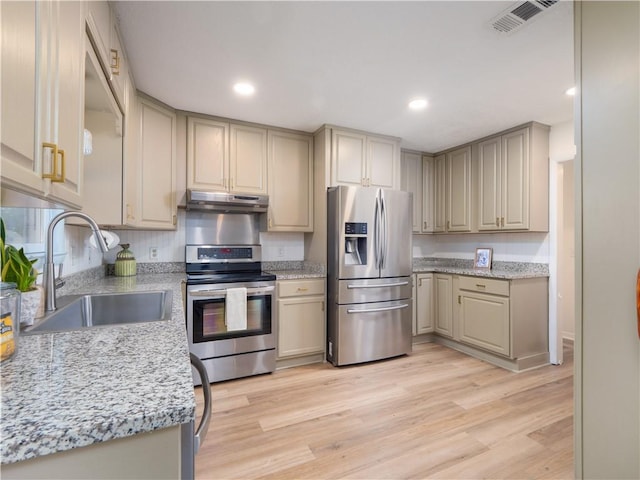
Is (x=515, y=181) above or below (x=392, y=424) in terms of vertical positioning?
above

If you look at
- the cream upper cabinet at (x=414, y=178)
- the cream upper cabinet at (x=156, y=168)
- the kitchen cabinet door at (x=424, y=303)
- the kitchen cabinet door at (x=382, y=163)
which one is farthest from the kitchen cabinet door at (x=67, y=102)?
the cream upper cabinet at (x=414, y=178)

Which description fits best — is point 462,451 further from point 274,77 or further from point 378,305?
point 274,77

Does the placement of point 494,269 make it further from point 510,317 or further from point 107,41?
point 107,41

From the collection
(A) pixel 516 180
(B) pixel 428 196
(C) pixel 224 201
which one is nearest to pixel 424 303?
(B) pixel 428 196

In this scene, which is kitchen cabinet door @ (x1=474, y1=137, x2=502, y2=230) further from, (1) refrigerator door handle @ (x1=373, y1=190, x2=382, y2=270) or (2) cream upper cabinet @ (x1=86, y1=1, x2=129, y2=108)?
(2) cream upper cabinet @ (x1=86, y1=1, x2=129, y2=108)

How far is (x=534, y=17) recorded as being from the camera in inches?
61.5

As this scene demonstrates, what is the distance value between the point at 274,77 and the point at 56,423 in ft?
7.22

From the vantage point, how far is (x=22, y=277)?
1.10 m

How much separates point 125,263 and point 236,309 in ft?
3.29

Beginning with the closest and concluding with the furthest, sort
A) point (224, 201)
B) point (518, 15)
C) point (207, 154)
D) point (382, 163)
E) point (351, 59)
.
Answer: point (518, 15) < point (351, 59) < point (224, 201) < point (207, 154) < point (382, 163)

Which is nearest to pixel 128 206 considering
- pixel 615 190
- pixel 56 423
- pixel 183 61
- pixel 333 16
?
pixel 183 61

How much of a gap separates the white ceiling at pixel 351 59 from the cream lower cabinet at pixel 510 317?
157cm

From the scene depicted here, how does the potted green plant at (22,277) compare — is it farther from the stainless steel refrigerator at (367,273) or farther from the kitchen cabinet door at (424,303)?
the kitchen cabinet door at (424,303)

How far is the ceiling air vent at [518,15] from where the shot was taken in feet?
4.83
